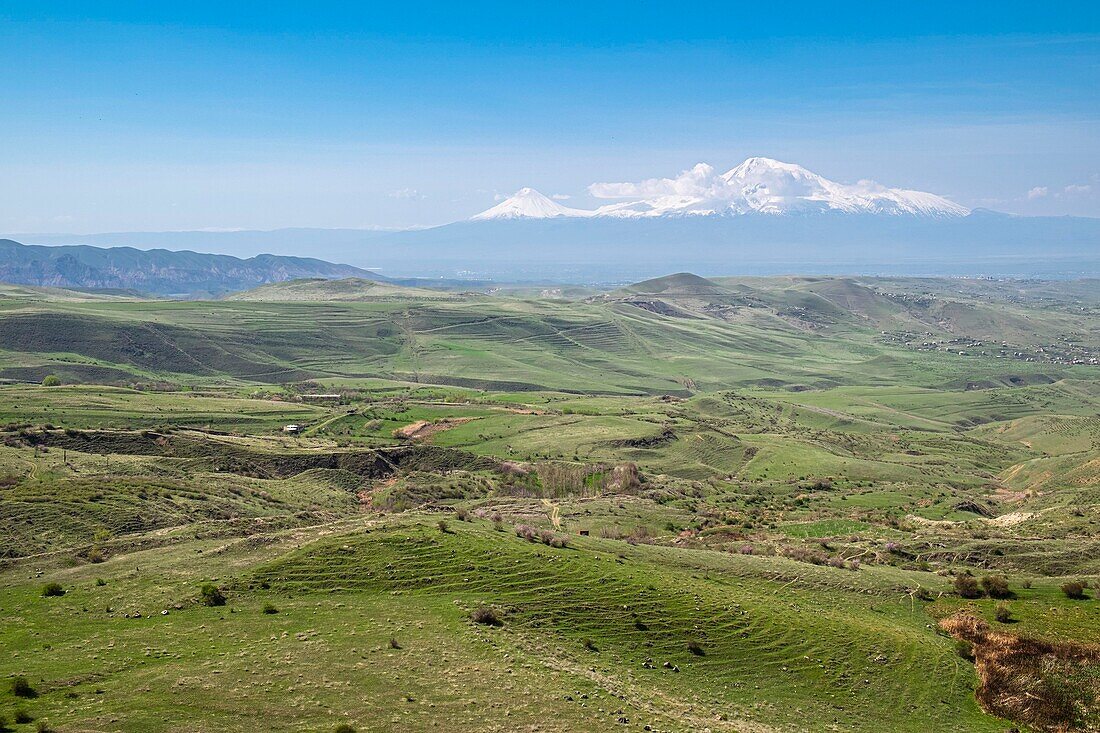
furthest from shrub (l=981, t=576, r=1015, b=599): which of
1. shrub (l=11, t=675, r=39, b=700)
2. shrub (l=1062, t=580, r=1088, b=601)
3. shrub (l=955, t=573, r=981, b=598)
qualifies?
shrub (l=11, t=675, r=39, b=700)

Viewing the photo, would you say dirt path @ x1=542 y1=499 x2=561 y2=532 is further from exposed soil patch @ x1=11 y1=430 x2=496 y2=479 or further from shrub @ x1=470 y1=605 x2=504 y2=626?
shrub @ x1=470 y1=605 x2=504 y2=626

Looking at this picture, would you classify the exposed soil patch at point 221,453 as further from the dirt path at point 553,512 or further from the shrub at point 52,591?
the shrub at point 52,591

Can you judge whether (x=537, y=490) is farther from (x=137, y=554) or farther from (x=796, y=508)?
(x=137, y=554)

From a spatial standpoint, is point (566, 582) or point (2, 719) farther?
point (566, 582)

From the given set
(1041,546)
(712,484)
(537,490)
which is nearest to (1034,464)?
(712,484)

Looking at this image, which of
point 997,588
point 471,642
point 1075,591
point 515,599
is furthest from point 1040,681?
point 471,642

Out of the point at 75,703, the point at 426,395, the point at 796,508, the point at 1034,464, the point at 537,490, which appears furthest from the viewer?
the point at 426,395

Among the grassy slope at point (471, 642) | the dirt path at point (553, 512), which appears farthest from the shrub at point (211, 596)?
the dirt path at point (553, 512)
